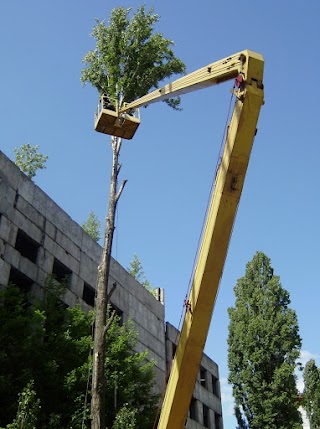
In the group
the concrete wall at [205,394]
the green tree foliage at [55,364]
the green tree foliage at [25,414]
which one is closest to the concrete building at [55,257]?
the concrete wall at [205,394]

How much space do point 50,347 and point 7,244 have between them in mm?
3735

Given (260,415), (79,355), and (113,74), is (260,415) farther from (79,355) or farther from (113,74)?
(113,74)

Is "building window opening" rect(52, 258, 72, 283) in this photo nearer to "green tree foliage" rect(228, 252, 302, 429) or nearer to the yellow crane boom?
the yellow crane boom

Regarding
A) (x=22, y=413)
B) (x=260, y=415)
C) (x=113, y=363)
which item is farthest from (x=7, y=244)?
(x=260, y=415)

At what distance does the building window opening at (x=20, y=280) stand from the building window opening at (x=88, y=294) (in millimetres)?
3445

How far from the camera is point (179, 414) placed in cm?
1008

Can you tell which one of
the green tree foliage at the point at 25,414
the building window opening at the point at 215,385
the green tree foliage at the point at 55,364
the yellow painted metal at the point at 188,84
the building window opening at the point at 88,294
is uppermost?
the yellow painted metal at the point at 188,84

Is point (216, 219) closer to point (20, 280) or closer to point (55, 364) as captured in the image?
point (55, 364)

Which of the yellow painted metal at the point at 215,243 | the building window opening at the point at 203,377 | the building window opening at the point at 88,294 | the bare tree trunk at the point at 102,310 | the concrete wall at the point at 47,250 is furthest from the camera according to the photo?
the building window opening at the point at 203,377

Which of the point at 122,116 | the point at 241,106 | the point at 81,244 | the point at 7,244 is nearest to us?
the point at 241,106

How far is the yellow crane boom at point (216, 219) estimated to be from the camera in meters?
9.02

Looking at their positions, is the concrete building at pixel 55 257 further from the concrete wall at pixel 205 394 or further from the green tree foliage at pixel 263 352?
the green tree foliage at pixel 263 352

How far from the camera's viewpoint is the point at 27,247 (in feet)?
61.5

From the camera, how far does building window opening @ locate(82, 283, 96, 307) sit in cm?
2111
